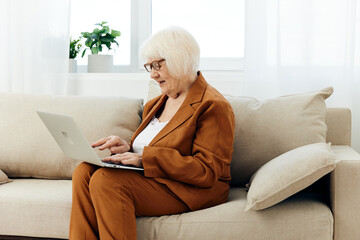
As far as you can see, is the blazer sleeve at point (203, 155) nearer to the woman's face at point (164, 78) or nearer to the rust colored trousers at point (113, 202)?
the rust colored trousers at point (113, 202)

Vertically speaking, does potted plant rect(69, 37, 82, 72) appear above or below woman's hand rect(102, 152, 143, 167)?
above

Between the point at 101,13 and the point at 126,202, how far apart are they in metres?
2.00

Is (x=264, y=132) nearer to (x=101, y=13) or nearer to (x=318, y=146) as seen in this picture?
(x=318, y=146)

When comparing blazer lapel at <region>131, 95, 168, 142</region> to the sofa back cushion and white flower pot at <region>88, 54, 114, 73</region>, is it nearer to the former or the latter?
the sofa back cushion

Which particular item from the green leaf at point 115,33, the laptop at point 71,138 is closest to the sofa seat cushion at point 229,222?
the laptop at point 71,138

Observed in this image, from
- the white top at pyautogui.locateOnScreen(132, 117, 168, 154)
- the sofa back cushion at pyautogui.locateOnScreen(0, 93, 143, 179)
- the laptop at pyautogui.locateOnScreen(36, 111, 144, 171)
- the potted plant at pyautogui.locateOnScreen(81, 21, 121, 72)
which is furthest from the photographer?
the potted plant at pyautogui.locateOnScreen(81, 21, 121, 72)

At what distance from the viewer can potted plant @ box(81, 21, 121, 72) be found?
3.07 m

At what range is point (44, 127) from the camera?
2301 mm

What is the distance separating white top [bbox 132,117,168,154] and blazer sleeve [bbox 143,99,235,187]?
8.8 inches

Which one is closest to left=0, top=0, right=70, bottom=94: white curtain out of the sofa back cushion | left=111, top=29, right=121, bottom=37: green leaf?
left=111, top=29, right=121, bottom=37: green leaf

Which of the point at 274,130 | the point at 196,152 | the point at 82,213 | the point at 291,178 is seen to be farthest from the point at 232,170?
the point at 82,213

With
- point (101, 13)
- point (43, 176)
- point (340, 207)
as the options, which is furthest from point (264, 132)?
point (101, 13)

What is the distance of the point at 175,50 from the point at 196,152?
17.5 inches

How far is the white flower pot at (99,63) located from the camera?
10.2ft
